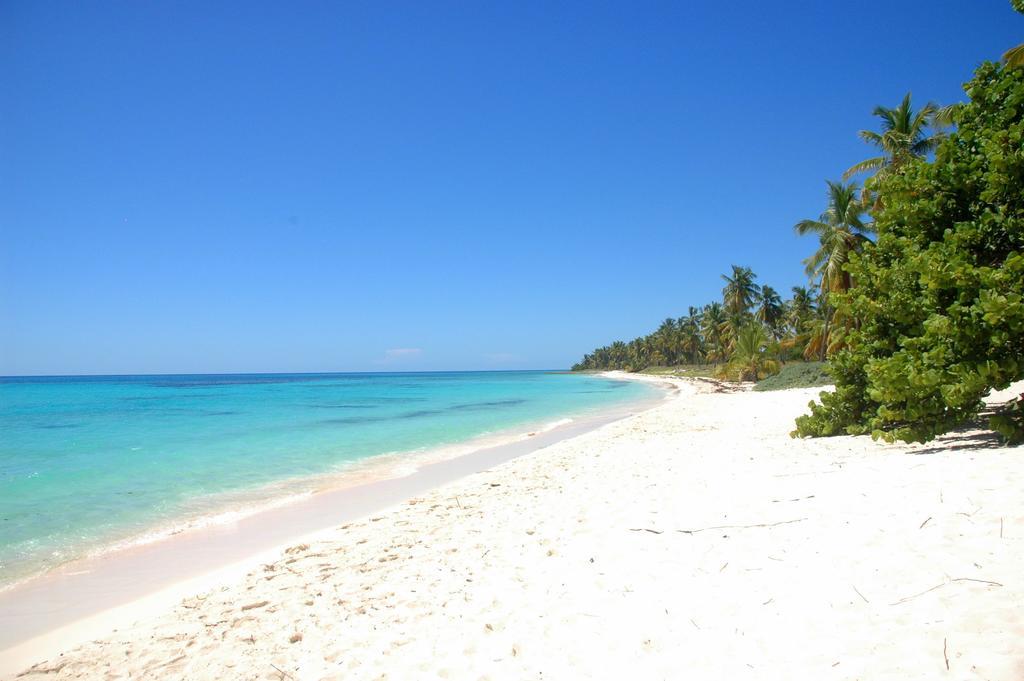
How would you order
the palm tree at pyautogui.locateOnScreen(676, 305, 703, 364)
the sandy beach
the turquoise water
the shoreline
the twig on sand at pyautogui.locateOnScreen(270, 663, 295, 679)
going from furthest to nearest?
the palm tree at pyautogui.locateOnScreen(676, 305, 703, 364) → the turquoise water → the shoreline → the twig on sand at pyautogui.locateOnScreen(270, 663, 295, 679) → the sandy beach

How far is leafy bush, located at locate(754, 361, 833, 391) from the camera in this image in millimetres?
29917

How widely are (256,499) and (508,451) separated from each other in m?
7.35

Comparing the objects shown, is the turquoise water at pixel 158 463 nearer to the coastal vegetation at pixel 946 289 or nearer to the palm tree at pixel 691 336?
the coastal vegetation at pixel 946 289

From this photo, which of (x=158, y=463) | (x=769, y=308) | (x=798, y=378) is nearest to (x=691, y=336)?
(x=769, y=308)

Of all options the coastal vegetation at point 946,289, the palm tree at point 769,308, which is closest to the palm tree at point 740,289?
the palm tree at point 769,308

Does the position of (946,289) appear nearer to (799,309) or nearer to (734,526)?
(734,526)

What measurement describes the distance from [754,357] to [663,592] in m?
48.2

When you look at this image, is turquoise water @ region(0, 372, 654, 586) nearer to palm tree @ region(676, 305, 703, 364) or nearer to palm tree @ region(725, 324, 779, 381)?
palm tree @ region(725, 324, 779, 381)

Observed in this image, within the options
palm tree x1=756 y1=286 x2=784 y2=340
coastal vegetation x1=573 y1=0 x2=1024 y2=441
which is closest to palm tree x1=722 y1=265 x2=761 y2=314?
palm tree x1=756 y1=286 x2=784 y2=340

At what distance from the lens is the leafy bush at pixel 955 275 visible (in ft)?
18.9

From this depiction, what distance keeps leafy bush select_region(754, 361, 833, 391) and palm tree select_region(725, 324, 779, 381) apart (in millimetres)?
12089

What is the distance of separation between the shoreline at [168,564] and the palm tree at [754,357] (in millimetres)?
41197

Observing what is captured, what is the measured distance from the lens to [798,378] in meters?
31.9

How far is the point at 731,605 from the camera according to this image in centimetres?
359
